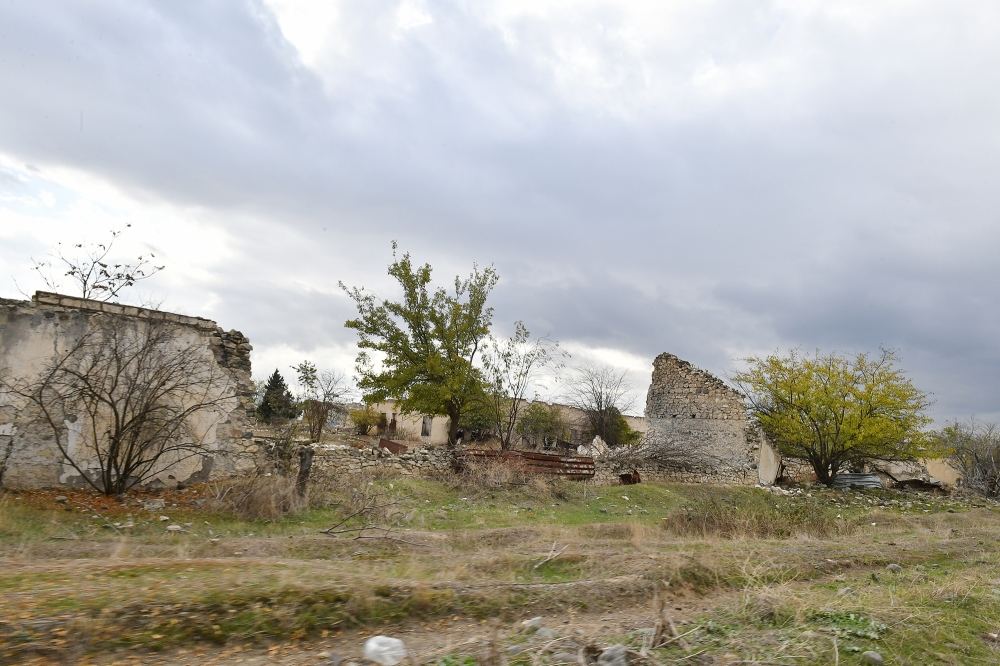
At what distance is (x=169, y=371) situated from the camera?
35.6ft

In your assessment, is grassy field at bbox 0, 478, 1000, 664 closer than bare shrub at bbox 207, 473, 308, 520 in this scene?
Yes

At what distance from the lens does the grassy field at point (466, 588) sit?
3.72 metres

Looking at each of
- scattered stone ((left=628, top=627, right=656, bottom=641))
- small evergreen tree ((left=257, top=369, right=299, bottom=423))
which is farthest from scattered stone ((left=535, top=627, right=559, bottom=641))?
small evergreen tree ((left=257, top=369, right=299, bottom=423))

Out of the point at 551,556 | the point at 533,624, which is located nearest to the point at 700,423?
the point at 551,556

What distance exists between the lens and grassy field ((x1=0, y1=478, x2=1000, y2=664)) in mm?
3721

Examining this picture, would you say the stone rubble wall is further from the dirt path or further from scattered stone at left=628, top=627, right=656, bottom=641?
scattered stone at left=628, top=627, right=656, bottom=641

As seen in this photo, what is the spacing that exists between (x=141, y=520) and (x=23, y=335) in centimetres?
427

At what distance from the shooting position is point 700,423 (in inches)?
939

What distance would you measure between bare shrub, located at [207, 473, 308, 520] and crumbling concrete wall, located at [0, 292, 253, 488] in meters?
1.48

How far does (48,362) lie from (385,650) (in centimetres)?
987

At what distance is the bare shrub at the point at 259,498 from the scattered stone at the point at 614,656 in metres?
7.38

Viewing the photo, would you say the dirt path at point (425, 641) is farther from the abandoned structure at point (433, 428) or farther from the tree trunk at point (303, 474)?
the abandoned structure at point (433, 428)

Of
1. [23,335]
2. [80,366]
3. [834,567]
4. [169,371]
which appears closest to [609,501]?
[834,567]

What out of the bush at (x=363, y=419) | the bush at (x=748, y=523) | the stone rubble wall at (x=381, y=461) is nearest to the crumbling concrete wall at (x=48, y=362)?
the stone rubble wall at (x=381, y=461)
